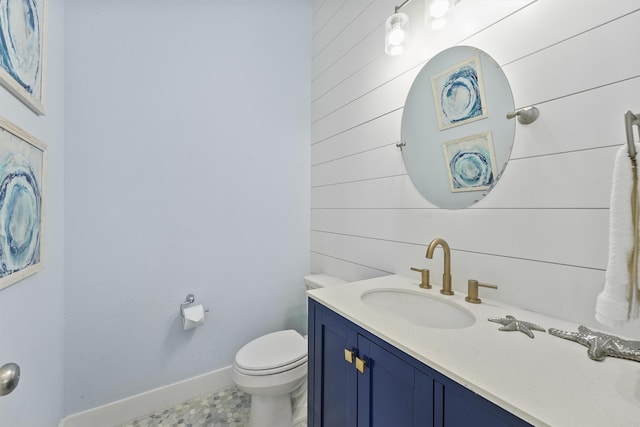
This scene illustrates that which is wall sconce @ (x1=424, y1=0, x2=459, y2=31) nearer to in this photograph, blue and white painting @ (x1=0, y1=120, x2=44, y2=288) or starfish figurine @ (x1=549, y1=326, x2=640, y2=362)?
starfish figurine @ (x1=549, y1=326, x2=640, y2=362)

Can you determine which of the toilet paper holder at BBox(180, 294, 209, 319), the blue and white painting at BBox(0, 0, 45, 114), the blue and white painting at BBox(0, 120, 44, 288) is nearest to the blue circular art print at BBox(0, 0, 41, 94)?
the blue and white painting at BBox(0, 0, 45, 114)

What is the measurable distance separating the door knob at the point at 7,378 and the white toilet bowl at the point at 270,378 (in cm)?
90

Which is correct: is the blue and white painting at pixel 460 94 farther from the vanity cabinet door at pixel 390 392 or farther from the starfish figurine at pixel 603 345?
the vanity cabinet door at pixel 390 392

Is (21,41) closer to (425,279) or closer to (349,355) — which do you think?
(349,355)

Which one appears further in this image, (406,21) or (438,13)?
(406,21)

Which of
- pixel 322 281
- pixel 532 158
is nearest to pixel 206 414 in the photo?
pixel 322 281

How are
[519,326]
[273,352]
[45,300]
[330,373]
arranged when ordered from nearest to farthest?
[519,326] < [330,373] < [45,300] < [273,352]

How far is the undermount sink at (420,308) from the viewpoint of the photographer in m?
0.94

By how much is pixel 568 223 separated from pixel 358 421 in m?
0.89

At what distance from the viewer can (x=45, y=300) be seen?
1084mm

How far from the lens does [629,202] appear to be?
51 cm

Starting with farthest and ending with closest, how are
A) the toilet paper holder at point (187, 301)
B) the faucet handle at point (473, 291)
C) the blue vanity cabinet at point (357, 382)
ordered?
1. the toilet paper holder at point (187, 301)
2. the faucet handle at point (473, 291)
3. the blue vanity cabinet at point (357, 382)

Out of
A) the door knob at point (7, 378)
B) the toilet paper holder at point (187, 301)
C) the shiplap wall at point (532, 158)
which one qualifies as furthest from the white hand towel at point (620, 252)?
the toilet paper holder at point (187, 301)

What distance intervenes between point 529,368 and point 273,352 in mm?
1228
